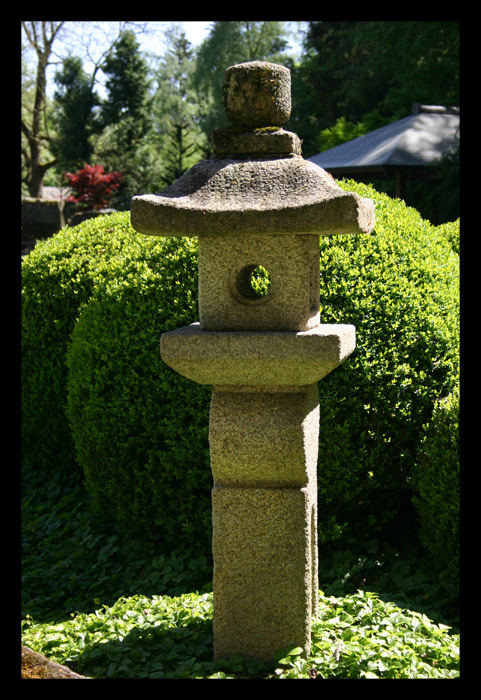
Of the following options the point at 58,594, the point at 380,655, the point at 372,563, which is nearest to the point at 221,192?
the point at 380,655

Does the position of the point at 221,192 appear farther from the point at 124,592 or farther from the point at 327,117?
the point at 327,117

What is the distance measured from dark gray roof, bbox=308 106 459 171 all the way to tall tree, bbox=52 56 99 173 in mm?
14628

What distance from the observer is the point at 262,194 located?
3.28 m

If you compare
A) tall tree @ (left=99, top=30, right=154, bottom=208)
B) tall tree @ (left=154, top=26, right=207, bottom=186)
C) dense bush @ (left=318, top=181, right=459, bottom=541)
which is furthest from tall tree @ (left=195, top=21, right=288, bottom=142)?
dense bush @ (left=318, top=181, right=459, bottom=541)

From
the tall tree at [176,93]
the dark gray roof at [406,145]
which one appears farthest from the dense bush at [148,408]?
the tall tree at [176,93]

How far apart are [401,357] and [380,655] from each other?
192 cm

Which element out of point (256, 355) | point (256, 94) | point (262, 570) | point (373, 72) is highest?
point (373, 72)

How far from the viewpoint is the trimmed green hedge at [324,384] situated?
15.6 feet

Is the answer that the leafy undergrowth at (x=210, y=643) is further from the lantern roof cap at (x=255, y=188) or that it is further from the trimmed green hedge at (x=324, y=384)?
the lantern roof cap at (x=255, y=188)

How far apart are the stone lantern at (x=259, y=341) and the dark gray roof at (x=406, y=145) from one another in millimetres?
9394

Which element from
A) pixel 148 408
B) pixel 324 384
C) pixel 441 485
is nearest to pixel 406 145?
pixel 324 384

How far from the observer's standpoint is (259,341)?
3393 millimetres

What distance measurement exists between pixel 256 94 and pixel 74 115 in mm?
25028

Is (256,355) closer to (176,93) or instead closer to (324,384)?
(324,384)
